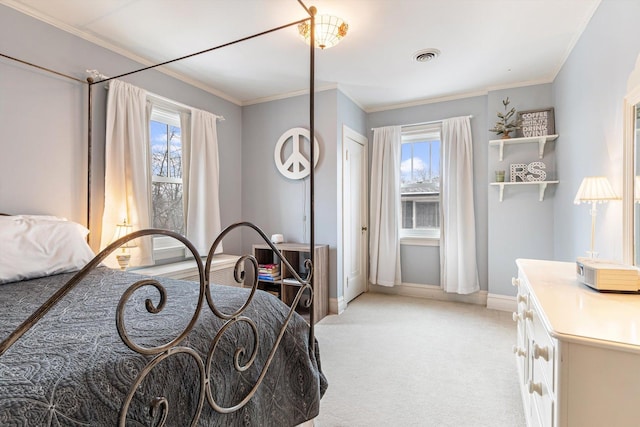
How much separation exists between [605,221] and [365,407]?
186 centimetres

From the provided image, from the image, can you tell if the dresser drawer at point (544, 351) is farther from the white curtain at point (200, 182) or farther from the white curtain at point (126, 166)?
the white curtain at point (200, 182)

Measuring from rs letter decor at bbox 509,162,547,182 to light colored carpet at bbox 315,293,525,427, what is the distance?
4.82ft

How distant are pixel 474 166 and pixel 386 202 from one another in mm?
1110

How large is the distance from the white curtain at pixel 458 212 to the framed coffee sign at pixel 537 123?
21.0 inches

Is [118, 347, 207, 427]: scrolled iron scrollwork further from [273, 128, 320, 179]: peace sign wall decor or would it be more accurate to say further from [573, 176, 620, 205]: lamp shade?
[273, 128, 320, 179]: peace sign wall decor

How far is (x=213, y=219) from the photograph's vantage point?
10.8 feet

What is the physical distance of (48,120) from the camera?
2164 millimetres

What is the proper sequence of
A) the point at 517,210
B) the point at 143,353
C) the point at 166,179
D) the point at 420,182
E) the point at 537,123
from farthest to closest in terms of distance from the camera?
the point at 420,182
the point at 517,210
the point at 537,123
the point at 166,179
the point at 143,353

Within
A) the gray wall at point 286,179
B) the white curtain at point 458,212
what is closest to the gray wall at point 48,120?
the gray wall at point 286,179

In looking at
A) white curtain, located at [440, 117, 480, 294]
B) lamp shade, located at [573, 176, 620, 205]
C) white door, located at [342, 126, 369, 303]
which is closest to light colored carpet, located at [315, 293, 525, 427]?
white curtain, located at [440, 117, 480, 294]

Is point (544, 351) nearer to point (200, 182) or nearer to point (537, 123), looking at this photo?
point (537, 123)

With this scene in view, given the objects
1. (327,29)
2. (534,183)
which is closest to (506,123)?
(534,183)

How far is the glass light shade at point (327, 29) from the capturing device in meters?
2.08

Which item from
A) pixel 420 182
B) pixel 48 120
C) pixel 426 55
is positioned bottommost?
pixel 420 182
